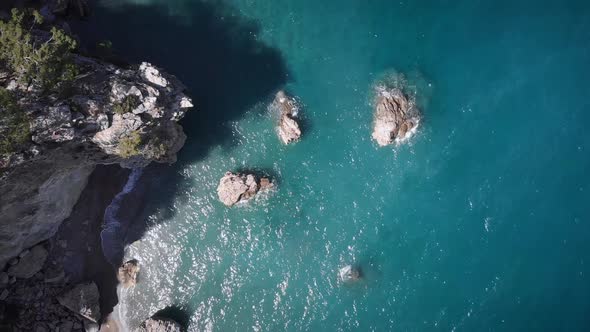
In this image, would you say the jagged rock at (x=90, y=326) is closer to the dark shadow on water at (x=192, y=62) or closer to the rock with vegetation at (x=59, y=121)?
the dark shadow on water at (x=192, y=62)

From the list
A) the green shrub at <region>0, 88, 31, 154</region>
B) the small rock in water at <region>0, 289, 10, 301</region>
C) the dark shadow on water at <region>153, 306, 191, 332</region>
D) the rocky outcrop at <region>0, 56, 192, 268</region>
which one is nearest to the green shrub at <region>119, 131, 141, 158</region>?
the rocky outcrop at <region>0, 56, 192, 268</region>

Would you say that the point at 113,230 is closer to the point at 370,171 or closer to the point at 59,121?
the point at 59,121

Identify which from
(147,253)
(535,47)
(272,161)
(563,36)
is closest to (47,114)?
(147,253)

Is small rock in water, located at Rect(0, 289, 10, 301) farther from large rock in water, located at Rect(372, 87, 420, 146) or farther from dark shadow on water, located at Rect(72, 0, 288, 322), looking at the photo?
large rock in water, located at Rect(372, 87, 420, 146)

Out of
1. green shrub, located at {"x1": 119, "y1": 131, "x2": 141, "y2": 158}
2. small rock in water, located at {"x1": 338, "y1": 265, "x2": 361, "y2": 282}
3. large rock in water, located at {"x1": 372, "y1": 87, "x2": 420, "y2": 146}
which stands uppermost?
large rock in water, located at {"x1": 372, "y1": 87, "x2": 420, "y2": 146}

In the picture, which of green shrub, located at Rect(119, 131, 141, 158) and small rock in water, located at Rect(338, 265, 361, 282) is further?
small rock in water, located at Rect(338, 265, 361, 282)

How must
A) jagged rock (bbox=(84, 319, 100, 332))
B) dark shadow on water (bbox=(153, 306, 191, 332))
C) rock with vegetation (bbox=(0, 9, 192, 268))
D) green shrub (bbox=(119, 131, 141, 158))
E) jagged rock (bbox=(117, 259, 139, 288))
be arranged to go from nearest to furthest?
1. rock with vegetation (bbox=(0, 9, 192, 268))
2. green shrub (bbox=(119, 131, 141, 158))
3. jagged rock (bbox=(84, 319, 100, 332))
4. jagged rock (bbox=(117, 259, 139, 288))
5. dark shadow on water (bbox=(153, 306, 191, 332))

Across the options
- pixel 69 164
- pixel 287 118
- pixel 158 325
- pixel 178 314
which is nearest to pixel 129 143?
pixel 69 164

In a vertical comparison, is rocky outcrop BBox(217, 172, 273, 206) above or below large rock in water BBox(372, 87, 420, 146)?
below
